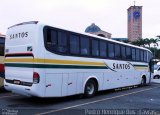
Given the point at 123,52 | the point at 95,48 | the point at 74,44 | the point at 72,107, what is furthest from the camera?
the point at 123,52

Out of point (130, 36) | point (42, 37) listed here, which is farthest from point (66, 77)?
point (130, 36)

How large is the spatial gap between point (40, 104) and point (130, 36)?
83.1 metres

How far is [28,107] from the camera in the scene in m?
10.5

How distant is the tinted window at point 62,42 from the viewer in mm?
11446

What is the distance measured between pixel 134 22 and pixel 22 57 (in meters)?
75.4

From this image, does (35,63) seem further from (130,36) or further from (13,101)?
(130,36)

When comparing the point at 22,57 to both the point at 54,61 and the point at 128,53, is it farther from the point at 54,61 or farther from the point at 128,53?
the point at 128,53

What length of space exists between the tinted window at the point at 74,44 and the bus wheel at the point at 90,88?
177 cm

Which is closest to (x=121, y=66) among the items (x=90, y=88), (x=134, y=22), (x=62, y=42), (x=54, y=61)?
(x=90, y=88)

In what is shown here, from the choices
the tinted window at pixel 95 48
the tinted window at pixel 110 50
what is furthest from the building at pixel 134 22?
the tinted window at pixel 95 48

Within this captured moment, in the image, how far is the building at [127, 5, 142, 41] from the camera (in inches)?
3268

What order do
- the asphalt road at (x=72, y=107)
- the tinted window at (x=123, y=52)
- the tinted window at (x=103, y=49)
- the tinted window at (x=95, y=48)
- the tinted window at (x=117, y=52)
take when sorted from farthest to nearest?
the tinted window at (x=123, y=52), the tinted window at (x=117, y=52), the tinted window at (x=103, y=49), the tinted window at (x=95, y=48), the asphalt road at (x=72, y=107)

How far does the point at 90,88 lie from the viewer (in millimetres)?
13492

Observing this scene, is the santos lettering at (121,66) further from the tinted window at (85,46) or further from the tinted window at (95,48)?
the tinted window at (85,46)
